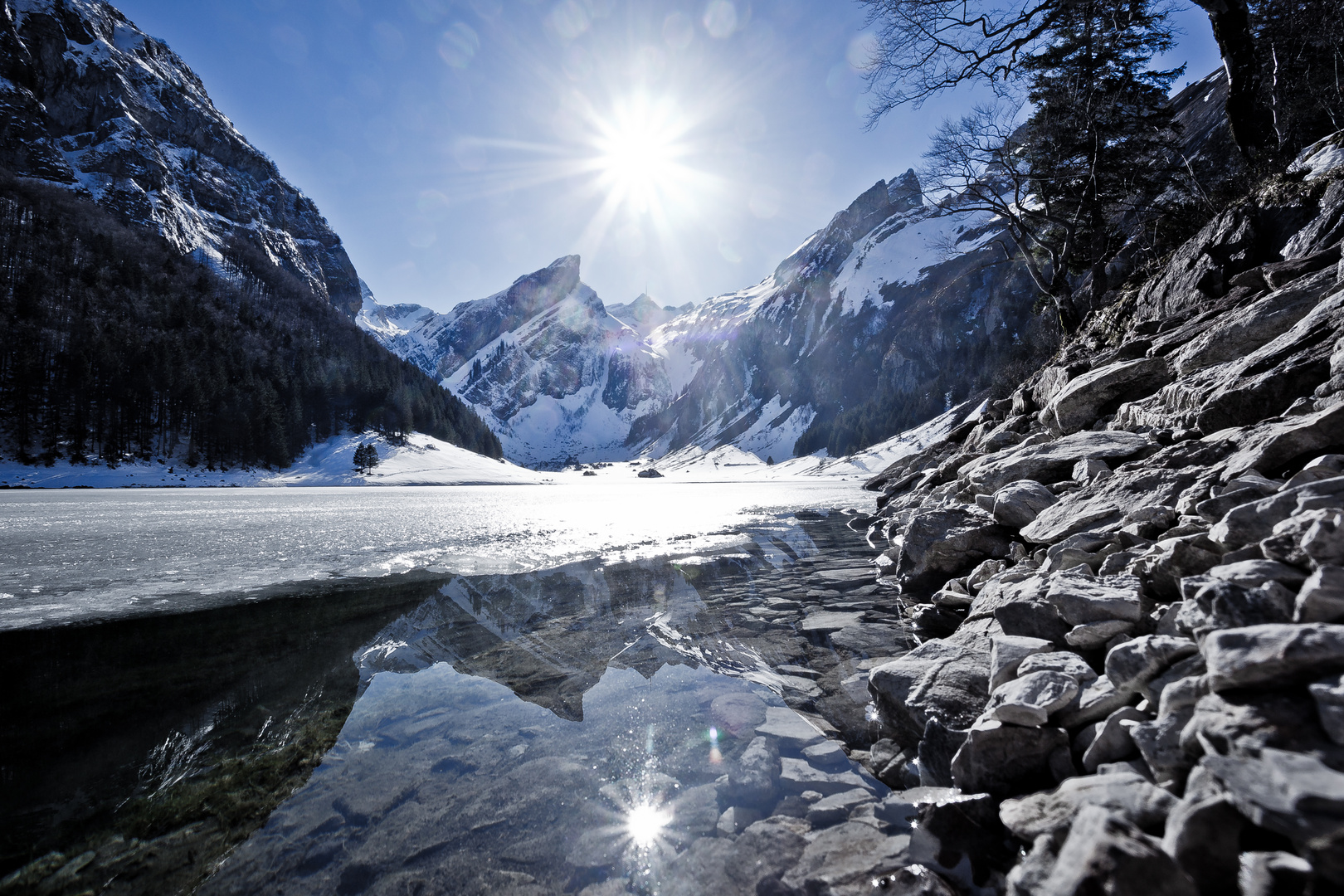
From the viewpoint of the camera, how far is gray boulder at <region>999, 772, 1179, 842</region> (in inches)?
71.8

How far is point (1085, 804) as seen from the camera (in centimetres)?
201

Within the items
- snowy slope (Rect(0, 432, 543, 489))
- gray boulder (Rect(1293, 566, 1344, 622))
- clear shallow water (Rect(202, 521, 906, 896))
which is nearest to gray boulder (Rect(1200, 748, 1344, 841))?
gray boulder (Rect(1293, 566, 1344, 622))

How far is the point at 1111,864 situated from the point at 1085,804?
455 mm

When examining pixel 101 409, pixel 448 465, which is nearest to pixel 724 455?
pixel 448 465

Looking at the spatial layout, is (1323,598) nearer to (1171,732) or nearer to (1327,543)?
(1327,543)

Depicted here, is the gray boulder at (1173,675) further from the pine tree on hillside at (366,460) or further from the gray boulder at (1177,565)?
the pine tree on hillside at (366,460)

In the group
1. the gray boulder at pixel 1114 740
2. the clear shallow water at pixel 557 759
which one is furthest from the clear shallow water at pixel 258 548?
the gray boulder at pixel 1114 740

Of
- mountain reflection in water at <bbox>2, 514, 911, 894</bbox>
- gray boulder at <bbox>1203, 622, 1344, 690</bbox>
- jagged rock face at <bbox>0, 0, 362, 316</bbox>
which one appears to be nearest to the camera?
gray boulder at <bbox>1203, 622, 1344, 690</bbox>

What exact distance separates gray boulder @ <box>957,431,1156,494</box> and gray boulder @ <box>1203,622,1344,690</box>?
186 inches

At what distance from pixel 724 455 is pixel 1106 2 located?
186401mm

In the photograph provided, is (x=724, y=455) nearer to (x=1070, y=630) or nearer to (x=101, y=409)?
(x=101, y=409)

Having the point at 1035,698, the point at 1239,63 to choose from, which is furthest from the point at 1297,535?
the point at 1239,63

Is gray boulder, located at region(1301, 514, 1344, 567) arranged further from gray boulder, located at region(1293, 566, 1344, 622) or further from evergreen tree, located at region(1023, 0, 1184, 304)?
evergreen tree, located at region(1023, 0, 1184, 304)

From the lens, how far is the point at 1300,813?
57.7 inches
